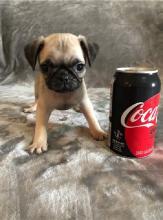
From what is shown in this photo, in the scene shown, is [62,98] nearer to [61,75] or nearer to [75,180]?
[61,75]

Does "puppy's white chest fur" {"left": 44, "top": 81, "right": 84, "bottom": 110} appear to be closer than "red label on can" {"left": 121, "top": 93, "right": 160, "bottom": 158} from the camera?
No

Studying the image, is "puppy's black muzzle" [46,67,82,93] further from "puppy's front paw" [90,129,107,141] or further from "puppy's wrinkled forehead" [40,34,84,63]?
"puppy's front paw" [90,129,107,141]

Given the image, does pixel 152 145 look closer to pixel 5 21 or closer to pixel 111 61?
pixel 111 61

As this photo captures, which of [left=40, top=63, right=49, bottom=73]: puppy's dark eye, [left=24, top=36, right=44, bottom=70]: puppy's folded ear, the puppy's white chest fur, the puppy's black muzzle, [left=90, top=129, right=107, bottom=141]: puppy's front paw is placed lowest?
[left=90, top=129, right=107, bottom=141]: puppy's front paw

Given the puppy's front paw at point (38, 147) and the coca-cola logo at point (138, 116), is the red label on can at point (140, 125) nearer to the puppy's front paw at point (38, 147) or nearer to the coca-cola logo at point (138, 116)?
the coca-cola logo at point (138, 116)

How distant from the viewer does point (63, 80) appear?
931 mm

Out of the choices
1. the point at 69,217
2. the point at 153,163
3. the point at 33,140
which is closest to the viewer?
the point at 69,217

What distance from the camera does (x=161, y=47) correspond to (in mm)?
1710

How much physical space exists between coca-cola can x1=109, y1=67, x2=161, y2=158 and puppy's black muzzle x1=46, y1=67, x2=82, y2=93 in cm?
17

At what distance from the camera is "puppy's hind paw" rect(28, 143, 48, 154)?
85 centimetres

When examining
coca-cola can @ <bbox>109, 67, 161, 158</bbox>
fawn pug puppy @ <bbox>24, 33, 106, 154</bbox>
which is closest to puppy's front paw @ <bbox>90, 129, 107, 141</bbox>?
fawn pug puppy @ <bbox>24, 33, 106, 154</bbox>

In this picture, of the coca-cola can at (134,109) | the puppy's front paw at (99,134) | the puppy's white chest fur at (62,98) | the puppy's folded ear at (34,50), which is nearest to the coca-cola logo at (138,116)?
the coca-cola can at (134,109)

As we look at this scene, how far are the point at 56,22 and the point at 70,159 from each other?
1149 mm

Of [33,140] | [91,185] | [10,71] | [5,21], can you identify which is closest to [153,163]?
[91,185]
